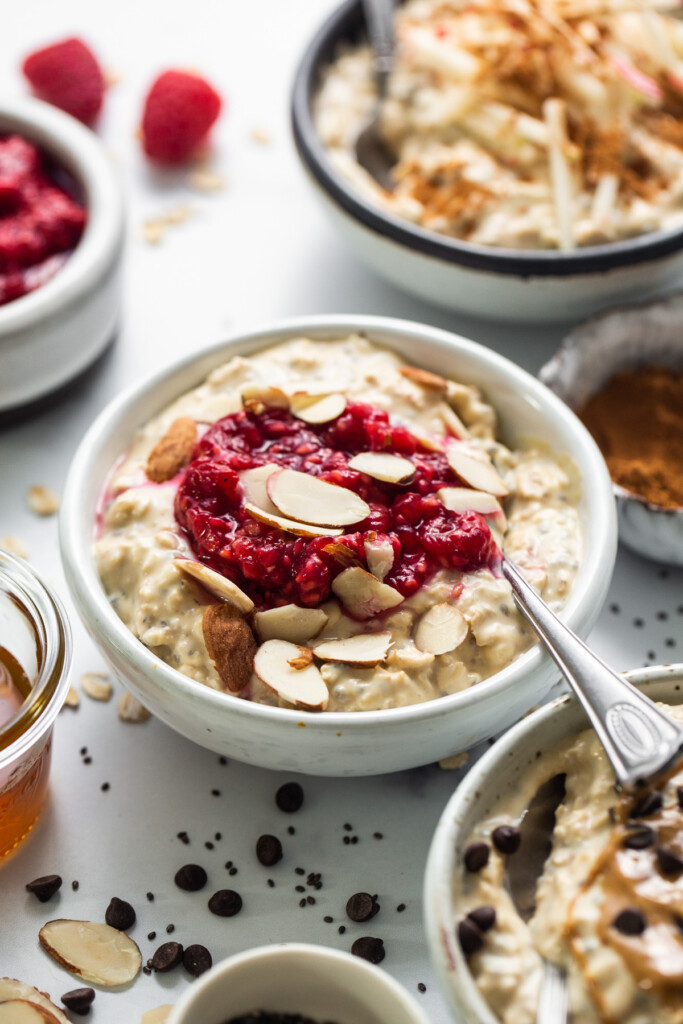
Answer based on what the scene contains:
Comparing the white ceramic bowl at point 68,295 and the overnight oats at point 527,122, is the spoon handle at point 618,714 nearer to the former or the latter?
the overnight oats at point 527,122

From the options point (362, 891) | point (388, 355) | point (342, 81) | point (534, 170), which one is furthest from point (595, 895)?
point (342, 81)

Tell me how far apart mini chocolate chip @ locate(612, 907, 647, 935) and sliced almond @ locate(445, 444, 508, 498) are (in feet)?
2.53

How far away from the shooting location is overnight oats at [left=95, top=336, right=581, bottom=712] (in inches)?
65.2

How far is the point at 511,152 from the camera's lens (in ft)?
8.45

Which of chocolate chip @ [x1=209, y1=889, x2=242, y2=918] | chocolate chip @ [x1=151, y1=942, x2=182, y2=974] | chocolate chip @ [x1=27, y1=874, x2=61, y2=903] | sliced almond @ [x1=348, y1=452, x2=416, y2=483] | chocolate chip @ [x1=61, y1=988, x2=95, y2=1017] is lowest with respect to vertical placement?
chocolate chip @ [x1=27, y1=874, x2=61, y2=903]

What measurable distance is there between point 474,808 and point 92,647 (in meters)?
0.95

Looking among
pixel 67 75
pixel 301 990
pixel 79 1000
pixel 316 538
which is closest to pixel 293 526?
pixel 316 538

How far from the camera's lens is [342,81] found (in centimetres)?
280

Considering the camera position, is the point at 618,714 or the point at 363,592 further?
the point at 363,592

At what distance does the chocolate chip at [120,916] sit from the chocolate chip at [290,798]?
1.01ft

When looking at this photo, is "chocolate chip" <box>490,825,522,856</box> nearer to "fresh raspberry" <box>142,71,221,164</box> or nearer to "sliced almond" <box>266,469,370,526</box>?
"sliced almond" <box>266,469,370,526</box>

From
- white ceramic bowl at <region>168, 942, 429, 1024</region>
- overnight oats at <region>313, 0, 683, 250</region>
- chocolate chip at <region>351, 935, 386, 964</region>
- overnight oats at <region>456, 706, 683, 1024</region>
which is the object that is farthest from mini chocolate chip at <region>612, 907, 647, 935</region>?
overnight oats at <region>313, 0, 683, 250</region>

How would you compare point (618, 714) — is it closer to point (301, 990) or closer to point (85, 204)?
point (301, 990)

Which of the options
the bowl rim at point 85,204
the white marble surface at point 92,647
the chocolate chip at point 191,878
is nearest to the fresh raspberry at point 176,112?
the white marble surface at point 92,647
